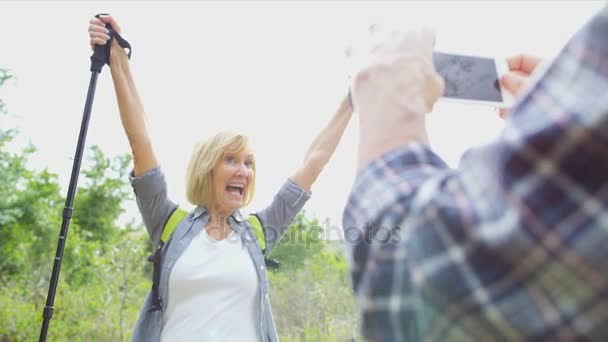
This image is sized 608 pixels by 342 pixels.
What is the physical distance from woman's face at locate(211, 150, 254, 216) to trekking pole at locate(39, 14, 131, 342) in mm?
539

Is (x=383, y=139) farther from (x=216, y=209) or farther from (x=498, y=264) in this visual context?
(x=216, y=209)

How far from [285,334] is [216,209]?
2767mm

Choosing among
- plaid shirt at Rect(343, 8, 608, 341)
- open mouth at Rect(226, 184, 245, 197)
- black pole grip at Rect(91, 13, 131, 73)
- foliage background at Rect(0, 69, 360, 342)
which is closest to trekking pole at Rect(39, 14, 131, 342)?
black pole grip at Rect(91, 13, 131, 73)

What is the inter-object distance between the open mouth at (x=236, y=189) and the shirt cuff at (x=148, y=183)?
30cm

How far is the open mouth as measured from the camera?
179cm

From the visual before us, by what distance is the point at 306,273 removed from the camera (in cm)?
458

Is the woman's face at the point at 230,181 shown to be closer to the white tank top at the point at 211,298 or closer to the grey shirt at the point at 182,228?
the grey shirt at the point at 182,228

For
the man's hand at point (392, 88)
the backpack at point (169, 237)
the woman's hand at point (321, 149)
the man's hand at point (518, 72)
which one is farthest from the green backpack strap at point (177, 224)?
the man's hand at point (392, 88)

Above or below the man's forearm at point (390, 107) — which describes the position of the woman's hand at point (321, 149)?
below

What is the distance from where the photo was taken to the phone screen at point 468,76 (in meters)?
0.66

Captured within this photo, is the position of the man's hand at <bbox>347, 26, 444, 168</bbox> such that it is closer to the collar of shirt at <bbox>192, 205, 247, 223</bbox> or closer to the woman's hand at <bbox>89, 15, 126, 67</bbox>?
the collar of shirt at <bbox>192, 205, 247, 223</bbox>

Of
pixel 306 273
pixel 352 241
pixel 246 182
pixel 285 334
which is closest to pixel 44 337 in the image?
pixel 246 182

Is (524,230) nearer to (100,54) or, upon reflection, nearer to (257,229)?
(257,229)

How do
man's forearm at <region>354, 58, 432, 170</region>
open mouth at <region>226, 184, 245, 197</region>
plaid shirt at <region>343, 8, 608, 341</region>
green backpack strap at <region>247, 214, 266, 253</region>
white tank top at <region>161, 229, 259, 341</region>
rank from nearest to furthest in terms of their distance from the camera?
plaid shirt at <region>343, 8, 608, 341</region> < man's forearm at <region>354, 58, 432, 170</region> < white tank top at <region>161, 229, 259, 341</region> < green backpack strap at <region>247, 214, 266, 253</region> < open mouth at <region>226, 184, 245, 197</region>
